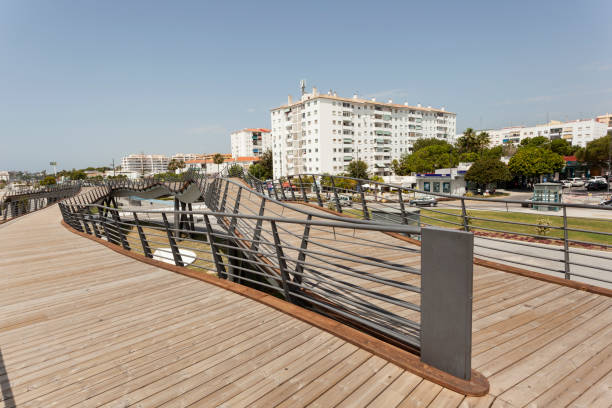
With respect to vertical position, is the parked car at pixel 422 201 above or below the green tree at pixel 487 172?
below

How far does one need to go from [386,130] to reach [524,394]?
295ft

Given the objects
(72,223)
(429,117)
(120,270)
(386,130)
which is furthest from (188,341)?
(429,117)

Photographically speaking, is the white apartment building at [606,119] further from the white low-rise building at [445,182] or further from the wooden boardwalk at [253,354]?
the wooden boardwalk at [253,354]

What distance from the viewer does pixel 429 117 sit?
98.6m

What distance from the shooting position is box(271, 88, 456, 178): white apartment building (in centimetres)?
7544

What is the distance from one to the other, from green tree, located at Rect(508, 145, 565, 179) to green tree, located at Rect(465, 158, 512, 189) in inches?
318

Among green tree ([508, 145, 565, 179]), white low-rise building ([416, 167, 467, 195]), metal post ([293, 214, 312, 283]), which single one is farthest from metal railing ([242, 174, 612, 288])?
green tree ([508, 145, 565, 179])

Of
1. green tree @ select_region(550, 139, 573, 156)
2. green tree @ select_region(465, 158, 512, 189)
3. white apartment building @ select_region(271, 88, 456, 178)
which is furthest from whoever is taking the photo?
green tree @ select_region(550, 139, 573, 156)

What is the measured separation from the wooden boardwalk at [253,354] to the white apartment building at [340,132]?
2853 inches

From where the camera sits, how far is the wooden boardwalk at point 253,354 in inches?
86.0

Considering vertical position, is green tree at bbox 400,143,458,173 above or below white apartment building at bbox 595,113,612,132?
below

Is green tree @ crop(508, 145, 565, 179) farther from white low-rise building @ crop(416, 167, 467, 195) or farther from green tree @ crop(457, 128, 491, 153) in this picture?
green tree @ crop(457, 128, 491, 153)

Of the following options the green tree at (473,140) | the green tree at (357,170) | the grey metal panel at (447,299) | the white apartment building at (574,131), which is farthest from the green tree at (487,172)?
the white apartment building at (574,131)

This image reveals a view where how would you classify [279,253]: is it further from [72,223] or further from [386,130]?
[386,130]
